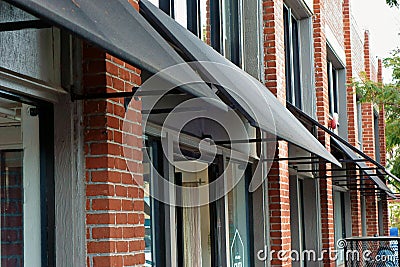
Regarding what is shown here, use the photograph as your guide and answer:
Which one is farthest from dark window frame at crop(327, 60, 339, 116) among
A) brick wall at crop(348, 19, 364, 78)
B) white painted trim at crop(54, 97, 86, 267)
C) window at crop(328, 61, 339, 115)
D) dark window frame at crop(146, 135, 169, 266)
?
white painted trim at crop(54, 97, 86, 267)

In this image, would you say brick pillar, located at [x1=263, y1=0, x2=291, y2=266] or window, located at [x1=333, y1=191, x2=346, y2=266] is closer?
brick pillar, located at [x1=263, y1=0, x2=291, y2=266]

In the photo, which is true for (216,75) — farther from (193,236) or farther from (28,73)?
(193,236)

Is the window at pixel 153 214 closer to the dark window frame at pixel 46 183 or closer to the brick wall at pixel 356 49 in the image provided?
the dark window frame at pixel 46 183

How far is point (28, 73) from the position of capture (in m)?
4.58

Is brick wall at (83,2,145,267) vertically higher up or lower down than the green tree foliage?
lower down

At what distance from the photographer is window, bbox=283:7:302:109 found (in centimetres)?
1294

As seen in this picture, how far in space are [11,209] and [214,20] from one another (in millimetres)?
4892

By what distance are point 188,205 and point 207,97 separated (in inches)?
167

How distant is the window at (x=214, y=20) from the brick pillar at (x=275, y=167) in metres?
0.50

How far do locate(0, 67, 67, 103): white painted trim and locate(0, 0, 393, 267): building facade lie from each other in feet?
0.04

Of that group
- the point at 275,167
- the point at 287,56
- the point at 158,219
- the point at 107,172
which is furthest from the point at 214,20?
the point at 107,172

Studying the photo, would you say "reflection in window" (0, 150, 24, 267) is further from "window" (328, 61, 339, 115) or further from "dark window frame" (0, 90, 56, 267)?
"window" (328, 61, 339, 115)

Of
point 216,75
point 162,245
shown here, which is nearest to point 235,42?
point 162,245

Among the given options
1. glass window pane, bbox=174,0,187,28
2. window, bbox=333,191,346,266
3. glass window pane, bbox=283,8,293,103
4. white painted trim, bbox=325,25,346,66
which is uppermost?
white painted trim, bbox=325,25,346,66
